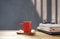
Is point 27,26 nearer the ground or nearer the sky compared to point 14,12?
nearer the ground

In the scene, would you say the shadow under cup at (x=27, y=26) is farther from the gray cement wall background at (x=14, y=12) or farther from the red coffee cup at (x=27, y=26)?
the gray cement wall background at (x=14, y=12)

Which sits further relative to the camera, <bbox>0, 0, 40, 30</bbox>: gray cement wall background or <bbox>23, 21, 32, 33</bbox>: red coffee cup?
<bbox>0, 0, 40, 30</bbox>: gray cement wall background

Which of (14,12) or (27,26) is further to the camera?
(14,12)

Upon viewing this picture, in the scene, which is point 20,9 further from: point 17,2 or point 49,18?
point 49,18

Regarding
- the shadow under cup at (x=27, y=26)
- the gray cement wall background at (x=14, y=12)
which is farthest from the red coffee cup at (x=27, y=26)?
the gray cement wall background at (x=14, y=12)

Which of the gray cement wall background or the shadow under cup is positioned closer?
the shadow under cup

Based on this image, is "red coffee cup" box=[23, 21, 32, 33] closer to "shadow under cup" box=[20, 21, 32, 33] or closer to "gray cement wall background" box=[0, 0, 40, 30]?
"shadow under cup" box=[20, 21, 32, 33]

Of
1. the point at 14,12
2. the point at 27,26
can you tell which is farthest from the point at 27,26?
the point at 14,12

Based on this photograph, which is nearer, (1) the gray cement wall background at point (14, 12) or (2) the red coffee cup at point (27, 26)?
(2) the red coffee cup at point (27, 26)

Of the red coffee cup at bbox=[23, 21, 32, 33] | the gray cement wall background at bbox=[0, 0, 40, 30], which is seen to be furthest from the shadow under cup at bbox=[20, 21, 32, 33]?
the gray cement wall background at bbox=[0, 0, 40, 30]

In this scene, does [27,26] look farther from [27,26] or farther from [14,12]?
[14,12]

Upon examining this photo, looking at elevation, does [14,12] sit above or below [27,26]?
above

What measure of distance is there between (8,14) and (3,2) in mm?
401

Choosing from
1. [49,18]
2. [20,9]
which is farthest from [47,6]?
[20,9]
